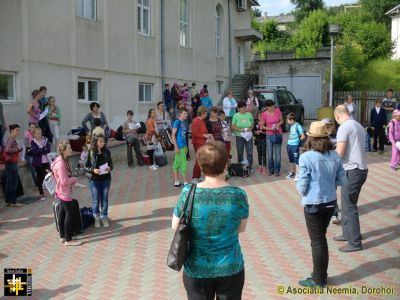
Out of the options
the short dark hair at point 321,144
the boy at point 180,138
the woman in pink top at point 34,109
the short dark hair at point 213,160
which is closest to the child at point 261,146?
the boy at point 180,138

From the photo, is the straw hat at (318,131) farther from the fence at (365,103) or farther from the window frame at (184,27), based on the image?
the fence at (365,103)

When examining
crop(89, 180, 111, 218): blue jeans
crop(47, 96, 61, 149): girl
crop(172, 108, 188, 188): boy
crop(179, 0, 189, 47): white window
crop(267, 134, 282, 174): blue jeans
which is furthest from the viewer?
crop(179, 0, 189, 47): white window

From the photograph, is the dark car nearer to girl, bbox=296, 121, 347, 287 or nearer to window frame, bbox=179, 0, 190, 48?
window frame, bbox=179, 0, 190, 48

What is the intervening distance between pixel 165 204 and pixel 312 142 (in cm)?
474

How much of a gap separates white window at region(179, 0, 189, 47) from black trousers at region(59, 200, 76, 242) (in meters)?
15.5

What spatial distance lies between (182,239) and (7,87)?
10.6 metres

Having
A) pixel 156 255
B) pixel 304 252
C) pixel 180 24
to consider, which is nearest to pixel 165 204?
pixel 156 255

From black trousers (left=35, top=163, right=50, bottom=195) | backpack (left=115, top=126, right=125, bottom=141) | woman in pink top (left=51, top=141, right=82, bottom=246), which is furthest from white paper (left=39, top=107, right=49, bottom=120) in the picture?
woman in pink top (left=51, top=141, right=82, bottom=246)

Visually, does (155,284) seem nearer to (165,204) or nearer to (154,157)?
(165,204)

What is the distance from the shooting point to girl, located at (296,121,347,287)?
511 cm

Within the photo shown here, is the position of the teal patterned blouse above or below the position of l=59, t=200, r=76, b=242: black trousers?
above

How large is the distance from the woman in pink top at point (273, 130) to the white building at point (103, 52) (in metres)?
6.35

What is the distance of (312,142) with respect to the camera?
5.22 m

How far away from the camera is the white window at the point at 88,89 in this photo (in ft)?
49.6
